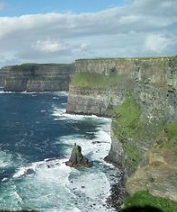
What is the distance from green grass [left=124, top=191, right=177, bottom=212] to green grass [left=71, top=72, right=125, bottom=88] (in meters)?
111

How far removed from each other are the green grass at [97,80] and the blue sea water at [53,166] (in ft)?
62.4

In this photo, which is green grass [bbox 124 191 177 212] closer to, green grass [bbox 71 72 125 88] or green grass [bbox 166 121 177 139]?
green grass [bbox 166 121 177 139]

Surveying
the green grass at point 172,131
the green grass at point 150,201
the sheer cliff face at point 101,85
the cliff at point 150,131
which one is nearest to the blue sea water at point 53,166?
the cliff at point 150,131

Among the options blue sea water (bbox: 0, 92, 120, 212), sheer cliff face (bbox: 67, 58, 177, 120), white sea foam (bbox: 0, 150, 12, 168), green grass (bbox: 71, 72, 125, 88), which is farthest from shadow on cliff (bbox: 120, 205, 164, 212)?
green grass (bbox: 71, 72, 125, 88)

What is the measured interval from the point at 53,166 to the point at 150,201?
128 ft

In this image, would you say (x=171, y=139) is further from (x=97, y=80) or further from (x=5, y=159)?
(x=97, y=80)

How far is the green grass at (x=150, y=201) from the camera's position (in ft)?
141

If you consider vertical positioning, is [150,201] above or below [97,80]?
below

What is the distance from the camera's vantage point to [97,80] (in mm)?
168000

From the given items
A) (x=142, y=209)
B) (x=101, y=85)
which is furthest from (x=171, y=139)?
(x=101, y=85)

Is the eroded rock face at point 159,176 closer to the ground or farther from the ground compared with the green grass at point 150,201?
farther from the ground

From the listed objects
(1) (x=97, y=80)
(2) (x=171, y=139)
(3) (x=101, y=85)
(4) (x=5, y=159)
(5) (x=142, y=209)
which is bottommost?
(4) (x=5, y=159)

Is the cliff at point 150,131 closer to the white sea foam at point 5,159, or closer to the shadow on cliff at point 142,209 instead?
the shadow on cliff at point 142,209

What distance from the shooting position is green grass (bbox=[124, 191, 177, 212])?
43.0 metres
